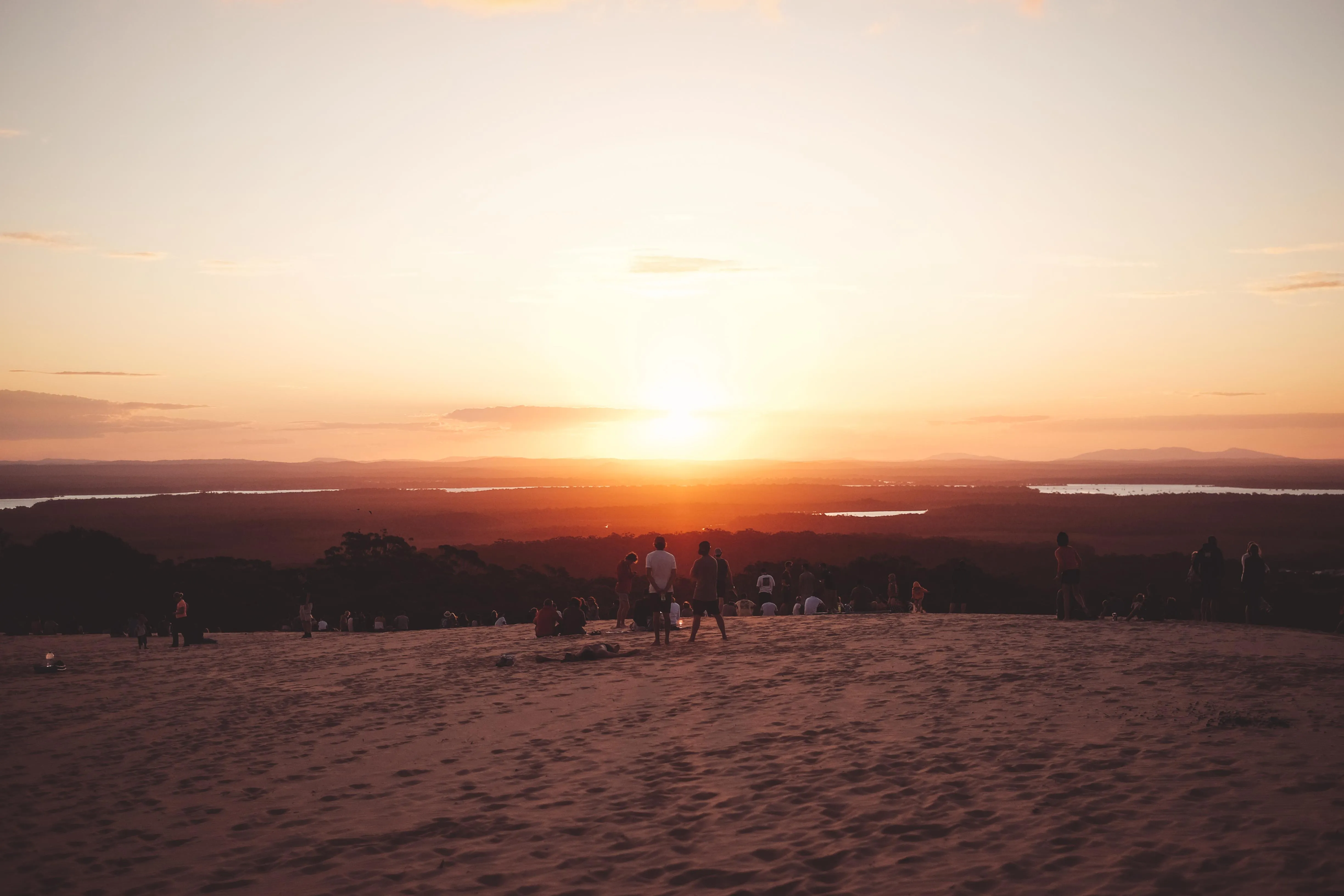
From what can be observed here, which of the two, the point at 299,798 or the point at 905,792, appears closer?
the point at 905,792

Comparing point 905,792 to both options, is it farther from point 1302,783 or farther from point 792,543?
point 792,543

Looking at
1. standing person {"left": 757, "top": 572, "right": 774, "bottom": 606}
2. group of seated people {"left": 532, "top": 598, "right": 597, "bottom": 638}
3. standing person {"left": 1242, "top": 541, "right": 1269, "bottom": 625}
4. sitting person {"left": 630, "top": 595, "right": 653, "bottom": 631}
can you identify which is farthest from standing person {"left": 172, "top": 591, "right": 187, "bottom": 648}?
standing person {"left": 1242, "top": 541, "right": 1269, "bottom": 625}

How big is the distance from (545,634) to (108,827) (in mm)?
12325

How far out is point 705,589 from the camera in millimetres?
17406

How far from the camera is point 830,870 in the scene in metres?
6.39

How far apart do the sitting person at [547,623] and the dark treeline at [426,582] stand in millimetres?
9360

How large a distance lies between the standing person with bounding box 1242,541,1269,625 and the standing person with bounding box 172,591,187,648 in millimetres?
23064

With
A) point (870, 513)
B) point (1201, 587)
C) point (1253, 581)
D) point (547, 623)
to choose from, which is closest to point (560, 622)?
point (547, 623)

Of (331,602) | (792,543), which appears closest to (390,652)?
(331,602)

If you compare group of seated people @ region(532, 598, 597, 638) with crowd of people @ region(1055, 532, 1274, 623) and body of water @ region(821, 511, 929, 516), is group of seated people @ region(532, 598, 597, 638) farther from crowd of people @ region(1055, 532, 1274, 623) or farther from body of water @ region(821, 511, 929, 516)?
body of water @ region(821, 511, 929, 516)

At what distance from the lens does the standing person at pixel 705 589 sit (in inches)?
679

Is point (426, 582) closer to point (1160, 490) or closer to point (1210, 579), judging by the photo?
point (1210, 579)

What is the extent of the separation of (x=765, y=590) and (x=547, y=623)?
21.7 ft

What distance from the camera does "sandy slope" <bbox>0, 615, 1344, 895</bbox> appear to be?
21.3ft
